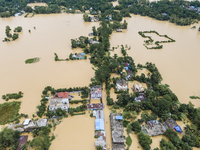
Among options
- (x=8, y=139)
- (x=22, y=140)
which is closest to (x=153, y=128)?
(x=22, y=140)

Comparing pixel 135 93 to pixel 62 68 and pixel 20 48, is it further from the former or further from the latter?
pixel 20 48

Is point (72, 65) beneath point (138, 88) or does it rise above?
above

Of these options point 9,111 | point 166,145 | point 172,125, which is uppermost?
point 9,111

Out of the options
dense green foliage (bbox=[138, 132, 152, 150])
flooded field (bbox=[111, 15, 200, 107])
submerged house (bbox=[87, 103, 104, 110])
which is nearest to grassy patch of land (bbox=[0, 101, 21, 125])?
submerged house (bbox=[87, 103, 104, 110])

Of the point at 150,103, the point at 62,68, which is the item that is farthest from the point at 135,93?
the point at 62,68

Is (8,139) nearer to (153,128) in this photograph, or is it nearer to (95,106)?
(95,106)

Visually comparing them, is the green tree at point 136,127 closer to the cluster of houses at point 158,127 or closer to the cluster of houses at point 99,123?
the cluster of houses at point 158,127

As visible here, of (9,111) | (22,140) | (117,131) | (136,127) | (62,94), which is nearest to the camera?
(22,140)

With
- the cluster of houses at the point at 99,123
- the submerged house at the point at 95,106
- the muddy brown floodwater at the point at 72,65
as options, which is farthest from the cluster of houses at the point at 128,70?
the cluster of houses at the point at 99,123
